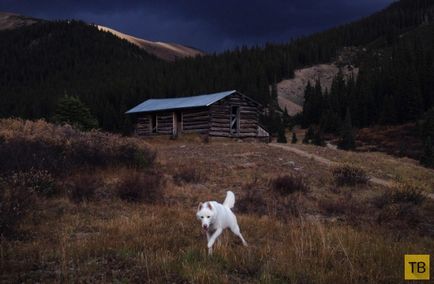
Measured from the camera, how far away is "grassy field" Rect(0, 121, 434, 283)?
17.1 feet

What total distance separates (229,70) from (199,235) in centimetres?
9703

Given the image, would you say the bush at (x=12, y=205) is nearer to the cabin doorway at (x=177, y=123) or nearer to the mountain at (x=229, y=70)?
the cabin doorway at (x=177, y=123)

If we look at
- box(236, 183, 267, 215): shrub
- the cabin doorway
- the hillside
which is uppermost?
the hillside

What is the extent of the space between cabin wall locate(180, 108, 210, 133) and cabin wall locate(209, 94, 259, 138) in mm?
641

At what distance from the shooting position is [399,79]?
2638 inches

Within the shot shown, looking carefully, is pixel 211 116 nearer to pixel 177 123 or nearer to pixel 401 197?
pixel 177 123

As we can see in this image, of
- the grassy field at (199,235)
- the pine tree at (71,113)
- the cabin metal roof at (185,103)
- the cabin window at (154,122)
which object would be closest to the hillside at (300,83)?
the cabin metal roof at (185,103)

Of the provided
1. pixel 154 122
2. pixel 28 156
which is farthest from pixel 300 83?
pixel 28 156

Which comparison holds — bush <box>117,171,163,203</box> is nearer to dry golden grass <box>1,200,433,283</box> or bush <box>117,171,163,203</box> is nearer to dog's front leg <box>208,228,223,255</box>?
dry golden grass <box>1,200,433,283</box>

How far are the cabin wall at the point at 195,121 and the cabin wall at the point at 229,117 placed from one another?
0.64 metres

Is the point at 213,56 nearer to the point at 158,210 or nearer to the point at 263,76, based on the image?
the point at 263,76

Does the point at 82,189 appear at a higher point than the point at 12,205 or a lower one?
lower

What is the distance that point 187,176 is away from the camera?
15.0m

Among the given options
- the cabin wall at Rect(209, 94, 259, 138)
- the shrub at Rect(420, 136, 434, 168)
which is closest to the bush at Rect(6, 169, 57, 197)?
the cabin wall at Rect(209, 94, 259, 138)
